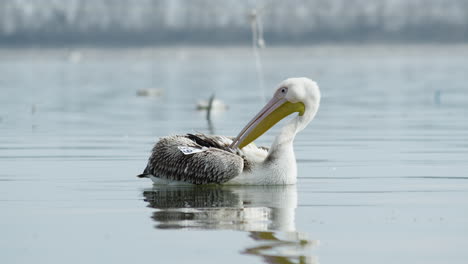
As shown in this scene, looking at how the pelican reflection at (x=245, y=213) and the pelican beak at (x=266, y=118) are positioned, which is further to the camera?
the pelican beak at (x=266, y=118)

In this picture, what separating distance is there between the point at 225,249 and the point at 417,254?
1.32 metres

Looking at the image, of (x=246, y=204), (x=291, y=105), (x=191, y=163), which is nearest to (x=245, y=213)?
(x=246, y=204)

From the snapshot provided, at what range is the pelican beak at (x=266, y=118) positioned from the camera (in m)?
12.1

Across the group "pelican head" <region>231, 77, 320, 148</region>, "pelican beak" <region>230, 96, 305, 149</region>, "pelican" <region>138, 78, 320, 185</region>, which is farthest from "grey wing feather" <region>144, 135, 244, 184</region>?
"pelican head" <region>231, 77, 320, 148</region>

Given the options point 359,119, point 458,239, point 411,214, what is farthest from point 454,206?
point 359,119

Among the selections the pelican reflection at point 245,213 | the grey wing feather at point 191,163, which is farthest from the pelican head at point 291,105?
the pelican reflection at point 245,213

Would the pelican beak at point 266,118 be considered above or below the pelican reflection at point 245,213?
above

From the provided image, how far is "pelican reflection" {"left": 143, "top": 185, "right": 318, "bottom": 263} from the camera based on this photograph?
26.8 feet

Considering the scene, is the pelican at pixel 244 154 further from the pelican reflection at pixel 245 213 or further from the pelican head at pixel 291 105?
the pelican reflection at pixel 245 213

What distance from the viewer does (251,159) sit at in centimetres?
1202

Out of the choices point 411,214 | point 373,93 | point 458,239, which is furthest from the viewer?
point 373,93

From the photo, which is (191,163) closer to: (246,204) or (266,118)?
(266,118)

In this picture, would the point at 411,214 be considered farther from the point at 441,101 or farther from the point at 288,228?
the point at 441,101

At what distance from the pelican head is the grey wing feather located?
447 mm
